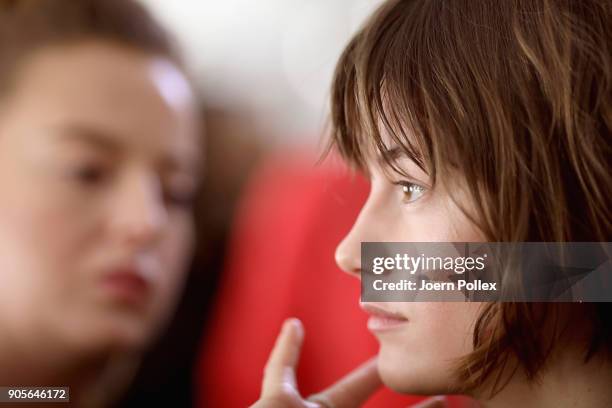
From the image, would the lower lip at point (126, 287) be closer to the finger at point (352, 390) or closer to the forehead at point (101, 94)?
the forehead at point (101, 94)

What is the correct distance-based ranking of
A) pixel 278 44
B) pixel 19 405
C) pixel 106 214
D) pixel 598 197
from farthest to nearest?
1. pixel 278 44
2. pixel 106 214
3. pixel 19 405
4. pixel 598 197

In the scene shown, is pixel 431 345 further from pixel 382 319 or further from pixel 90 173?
pixel 90 173

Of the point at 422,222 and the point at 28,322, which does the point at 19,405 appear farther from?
the point at 422,222

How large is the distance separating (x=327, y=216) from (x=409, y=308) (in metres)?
0.18

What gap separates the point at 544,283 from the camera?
421 mm

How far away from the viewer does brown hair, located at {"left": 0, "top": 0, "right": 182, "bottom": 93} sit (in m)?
0.73

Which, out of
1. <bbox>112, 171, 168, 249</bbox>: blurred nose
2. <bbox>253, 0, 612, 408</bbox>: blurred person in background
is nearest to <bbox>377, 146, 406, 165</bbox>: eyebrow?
<bbox>253, 0, 612, 408</bbox>: blurred person in background

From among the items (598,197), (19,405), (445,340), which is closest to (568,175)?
(598,197)

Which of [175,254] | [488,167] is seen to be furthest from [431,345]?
[175,254]

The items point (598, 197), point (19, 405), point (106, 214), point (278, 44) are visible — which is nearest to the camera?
point (598, 197)

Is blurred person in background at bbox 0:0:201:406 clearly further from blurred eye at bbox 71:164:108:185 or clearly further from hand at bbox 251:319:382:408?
hand at bbox 251:319:382:408

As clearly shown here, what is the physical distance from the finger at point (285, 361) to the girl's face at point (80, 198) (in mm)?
228

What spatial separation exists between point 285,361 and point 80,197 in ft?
1.01

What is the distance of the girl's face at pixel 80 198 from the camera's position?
669mm
